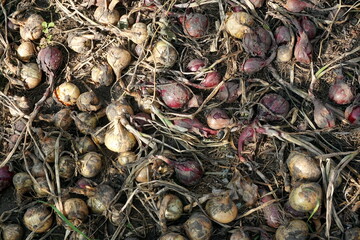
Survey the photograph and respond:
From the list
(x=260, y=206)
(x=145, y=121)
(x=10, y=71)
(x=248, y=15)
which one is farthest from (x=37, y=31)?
(x=260, y=206)

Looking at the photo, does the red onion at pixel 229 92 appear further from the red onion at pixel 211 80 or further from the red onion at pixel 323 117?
the red onion at pixel 323 117

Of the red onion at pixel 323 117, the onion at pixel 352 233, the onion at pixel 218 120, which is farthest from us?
the onion at pixel 218 120

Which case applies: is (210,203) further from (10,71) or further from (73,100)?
(10,71)

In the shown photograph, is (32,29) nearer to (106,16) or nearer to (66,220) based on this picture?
(106,16)

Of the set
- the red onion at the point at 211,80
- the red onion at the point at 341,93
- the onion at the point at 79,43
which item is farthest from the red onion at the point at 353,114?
the onion at the point at 79,43

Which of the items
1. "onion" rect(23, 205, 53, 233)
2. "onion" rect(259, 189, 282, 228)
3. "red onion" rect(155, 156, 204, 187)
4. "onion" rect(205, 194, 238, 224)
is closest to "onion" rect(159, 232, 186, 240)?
"onion" rect(205, 194, 238, 224)

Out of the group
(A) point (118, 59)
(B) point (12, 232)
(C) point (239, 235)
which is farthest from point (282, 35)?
(B) point (12, 232)
